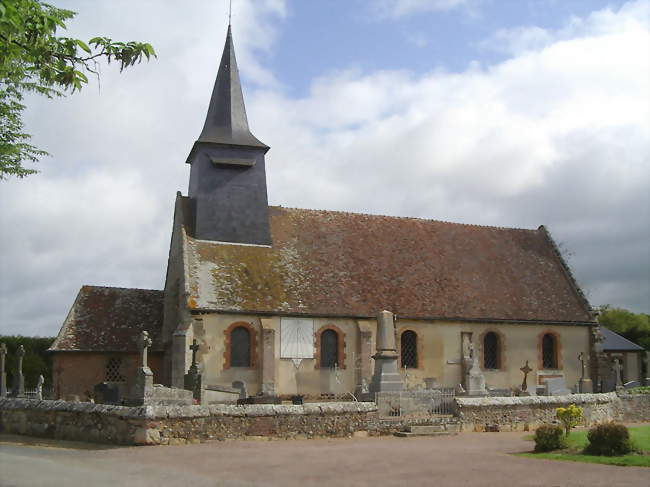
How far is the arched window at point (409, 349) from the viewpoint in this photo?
30.2 metres

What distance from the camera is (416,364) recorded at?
30.2 m

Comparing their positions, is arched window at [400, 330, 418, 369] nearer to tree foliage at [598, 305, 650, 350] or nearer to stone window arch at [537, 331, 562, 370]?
stone window arch at [537, 331, 562, 370]

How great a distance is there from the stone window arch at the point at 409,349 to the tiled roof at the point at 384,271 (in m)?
0.97

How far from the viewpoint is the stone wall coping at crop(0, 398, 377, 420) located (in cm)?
1520

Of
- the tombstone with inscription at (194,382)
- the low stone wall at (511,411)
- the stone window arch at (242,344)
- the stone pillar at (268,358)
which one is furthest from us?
the stone window arch at (242,344)

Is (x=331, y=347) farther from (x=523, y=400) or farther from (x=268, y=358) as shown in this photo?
(x=523, y=400)

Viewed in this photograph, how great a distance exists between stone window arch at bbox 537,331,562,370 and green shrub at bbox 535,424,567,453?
57.0 feet

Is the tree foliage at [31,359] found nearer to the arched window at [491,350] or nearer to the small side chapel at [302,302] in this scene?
the small side chapel at [302,302]

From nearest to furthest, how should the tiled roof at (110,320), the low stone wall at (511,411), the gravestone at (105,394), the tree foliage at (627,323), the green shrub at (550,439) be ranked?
the green shrub at (550,439)
the low stone wall at (511,411)
the gravestone at (105,394)
the tiled roof at (110,320)
the tree foliage at (627,323)

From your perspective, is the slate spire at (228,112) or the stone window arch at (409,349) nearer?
the stone window arch at (409,349)

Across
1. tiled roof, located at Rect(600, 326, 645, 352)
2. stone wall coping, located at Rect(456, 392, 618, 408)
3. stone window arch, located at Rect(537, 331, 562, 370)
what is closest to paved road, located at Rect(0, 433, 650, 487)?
stone wall coping, located at Rect(456, 392, 618, 408)

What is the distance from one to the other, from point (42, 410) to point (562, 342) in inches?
922

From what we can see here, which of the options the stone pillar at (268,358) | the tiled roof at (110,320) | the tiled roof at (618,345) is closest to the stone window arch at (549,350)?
the stone pillar at (268,358)

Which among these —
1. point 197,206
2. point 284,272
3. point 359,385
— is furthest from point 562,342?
point 197,206
